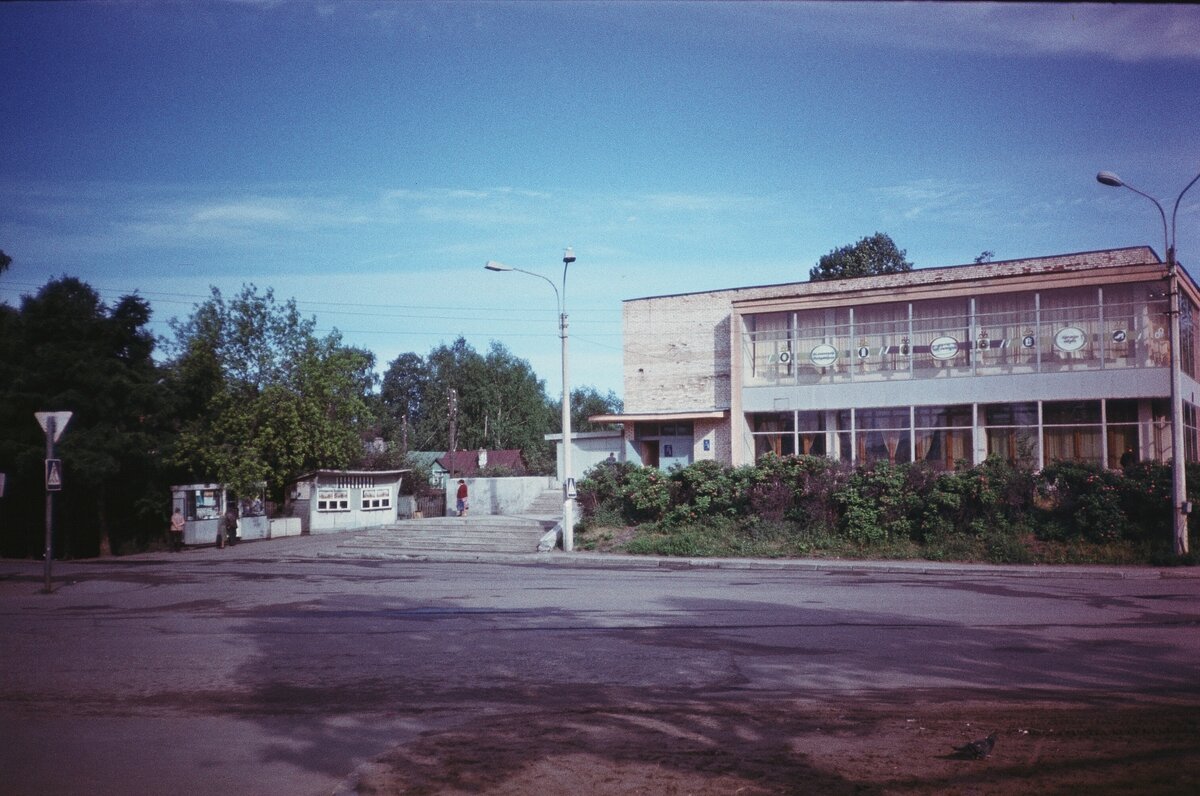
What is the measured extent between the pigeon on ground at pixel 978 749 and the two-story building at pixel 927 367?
24.0 metres

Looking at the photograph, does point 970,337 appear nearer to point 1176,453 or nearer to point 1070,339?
point 1070,339

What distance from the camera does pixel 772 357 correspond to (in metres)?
35.2

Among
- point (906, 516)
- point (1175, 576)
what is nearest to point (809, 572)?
point (906, 516)

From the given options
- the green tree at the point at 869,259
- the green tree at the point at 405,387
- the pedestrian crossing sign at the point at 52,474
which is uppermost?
the green tree at the point at 869,259

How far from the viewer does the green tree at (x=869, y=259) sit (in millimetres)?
59875

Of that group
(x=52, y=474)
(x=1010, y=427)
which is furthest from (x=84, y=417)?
(x=1010, y=427)

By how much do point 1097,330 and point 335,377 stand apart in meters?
32.2

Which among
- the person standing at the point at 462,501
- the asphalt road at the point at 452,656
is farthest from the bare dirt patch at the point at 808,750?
the person standing at the point at 462,501

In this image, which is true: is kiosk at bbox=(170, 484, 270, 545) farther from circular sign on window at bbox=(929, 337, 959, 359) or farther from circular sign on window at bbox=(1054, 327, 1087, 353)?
circular sign on window at bbox=(1054, 327, 1087, 353)

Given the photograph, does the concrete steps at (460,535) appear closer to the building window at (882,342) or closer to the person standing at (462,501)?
the person standing at (462,501)

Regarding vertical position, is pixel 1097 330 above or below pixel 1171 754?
above

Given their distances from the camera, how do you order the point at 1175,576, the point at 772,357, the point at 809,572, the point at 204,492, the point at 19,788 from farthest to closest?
the point at 772,357, the point at 204,492, the point at 809,572, the point at 1175,576, the point at 19,788

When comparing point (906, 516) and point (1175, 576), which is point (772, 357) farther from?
point (1175, 576)

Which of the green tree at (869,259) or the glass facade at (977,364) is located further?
the green tree at (869,259)
